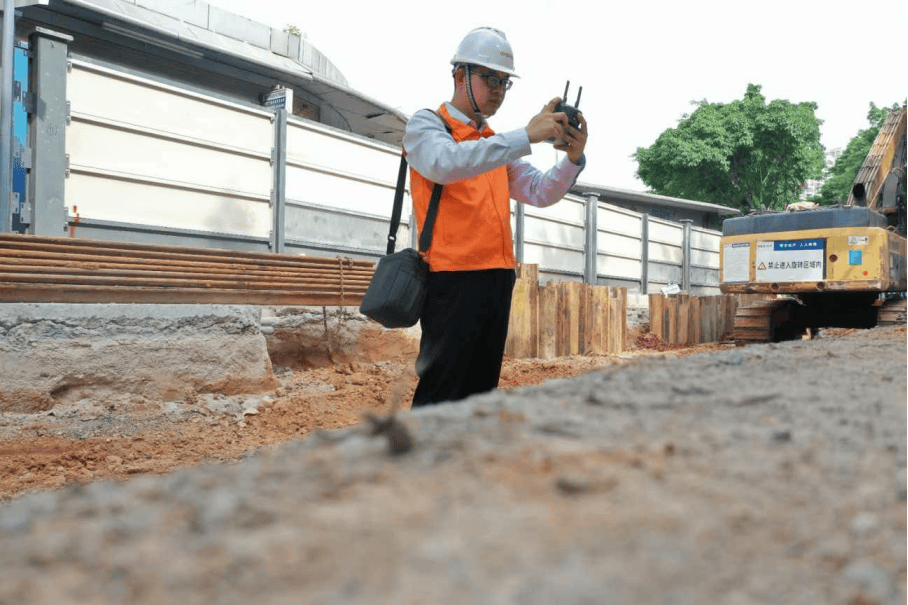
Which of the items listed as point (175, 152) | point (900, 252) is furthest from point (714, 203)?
point (175, 152)

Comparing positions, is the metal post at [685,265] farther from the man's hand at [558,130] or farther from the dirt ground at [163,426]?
the man's hand at [558,130]

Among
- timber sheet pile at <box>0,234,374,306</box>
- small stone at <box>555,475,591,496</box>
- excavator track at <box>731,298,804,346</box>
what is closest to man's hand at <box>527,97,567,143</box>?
small stone at <box>555,475,591,496</box>

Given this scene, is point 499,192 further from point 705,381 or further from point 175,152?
point 175,152

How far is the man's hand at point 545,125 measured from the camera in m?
3.12

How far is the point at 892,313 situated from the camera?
34.5ft

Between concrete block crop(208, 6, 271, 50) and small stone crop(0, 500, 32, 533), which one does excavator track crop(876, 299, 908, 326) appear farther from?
concrete block crop(208, 6, 271, 50)

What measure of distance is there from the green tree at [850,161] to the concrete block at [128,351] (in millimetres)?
33117

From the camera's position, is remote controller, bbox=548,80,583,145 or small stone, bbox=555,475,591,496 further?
remote controller, bbox=548,80,583,145

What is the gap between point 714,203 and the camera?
32250 mm

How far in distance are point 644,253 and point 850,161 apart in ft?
85.4

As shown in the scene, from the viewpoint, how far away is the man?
311 centimetres

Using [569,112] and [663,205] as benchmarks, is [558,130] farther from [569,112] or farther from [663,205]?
[663,205]

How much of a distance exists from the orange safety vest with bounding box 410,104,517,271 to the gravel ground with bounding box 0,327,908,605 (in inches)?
73.3

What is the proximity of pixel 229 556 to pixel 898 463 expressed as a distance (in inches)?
41.1
